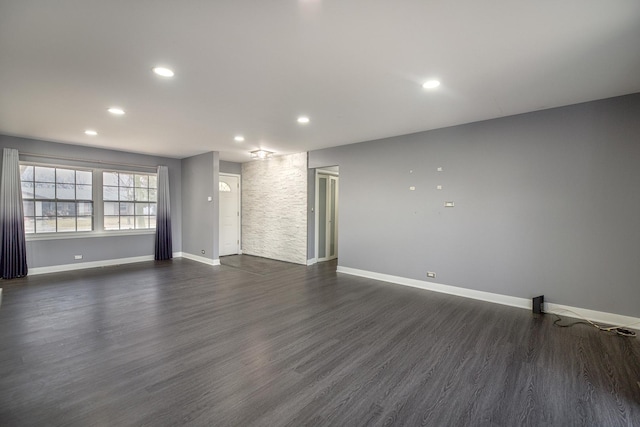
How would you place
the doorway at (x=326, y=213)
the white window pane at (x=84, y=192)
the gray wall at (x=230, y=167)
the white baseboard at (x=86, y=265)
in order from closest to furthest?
1. the white baseboard at (x=86, y=265)
2. the white window pane at (x=84, y=192)
3. the doorway at (x=326, y=213)
4. the gray wall at (x=230, y=167)

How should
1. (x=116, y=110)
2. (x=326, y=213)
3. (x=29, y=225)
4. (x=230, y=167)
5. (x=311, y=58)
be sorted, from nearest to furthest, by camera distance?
(x=311, y=58) < (x=116, y=110) < (x=29, y=225) < (x=326, y=213) < (x=230, y=167)

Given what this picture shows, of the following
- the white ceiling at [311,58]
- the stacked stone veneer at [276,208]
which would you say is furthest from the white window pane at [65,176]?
the stacked stone veneer at [276,208]

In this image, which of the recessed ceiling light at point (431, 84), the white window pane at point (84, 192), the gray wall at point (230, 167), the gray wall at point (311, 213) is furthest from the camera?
the gray wall at point (230, 167)

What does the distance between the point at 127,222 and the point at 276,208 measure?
3615mm

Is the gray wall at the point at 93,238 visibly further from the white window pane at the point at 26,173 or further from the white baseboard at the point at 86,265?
the white window pane at the point at 26,173

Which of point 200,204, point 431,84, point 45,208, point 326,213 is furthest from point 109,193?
point 431,84

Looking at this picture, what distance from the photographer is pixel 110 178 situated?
261 inches

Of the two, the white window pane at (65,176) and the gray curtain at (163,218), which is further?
the gray curtain at (163,218)

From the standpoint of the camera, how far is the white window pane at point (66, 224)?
5949mm

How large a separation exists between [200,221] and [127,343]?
14.9ft

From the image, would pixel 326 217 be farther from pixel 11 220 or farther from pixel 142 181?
pixel 11 220

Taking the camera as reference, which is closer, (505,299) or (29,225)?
(505,299)

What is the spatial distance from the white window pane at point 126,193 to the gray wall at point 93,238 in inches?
20.2

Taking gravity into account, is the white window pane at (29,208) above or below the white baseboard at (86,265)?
above
